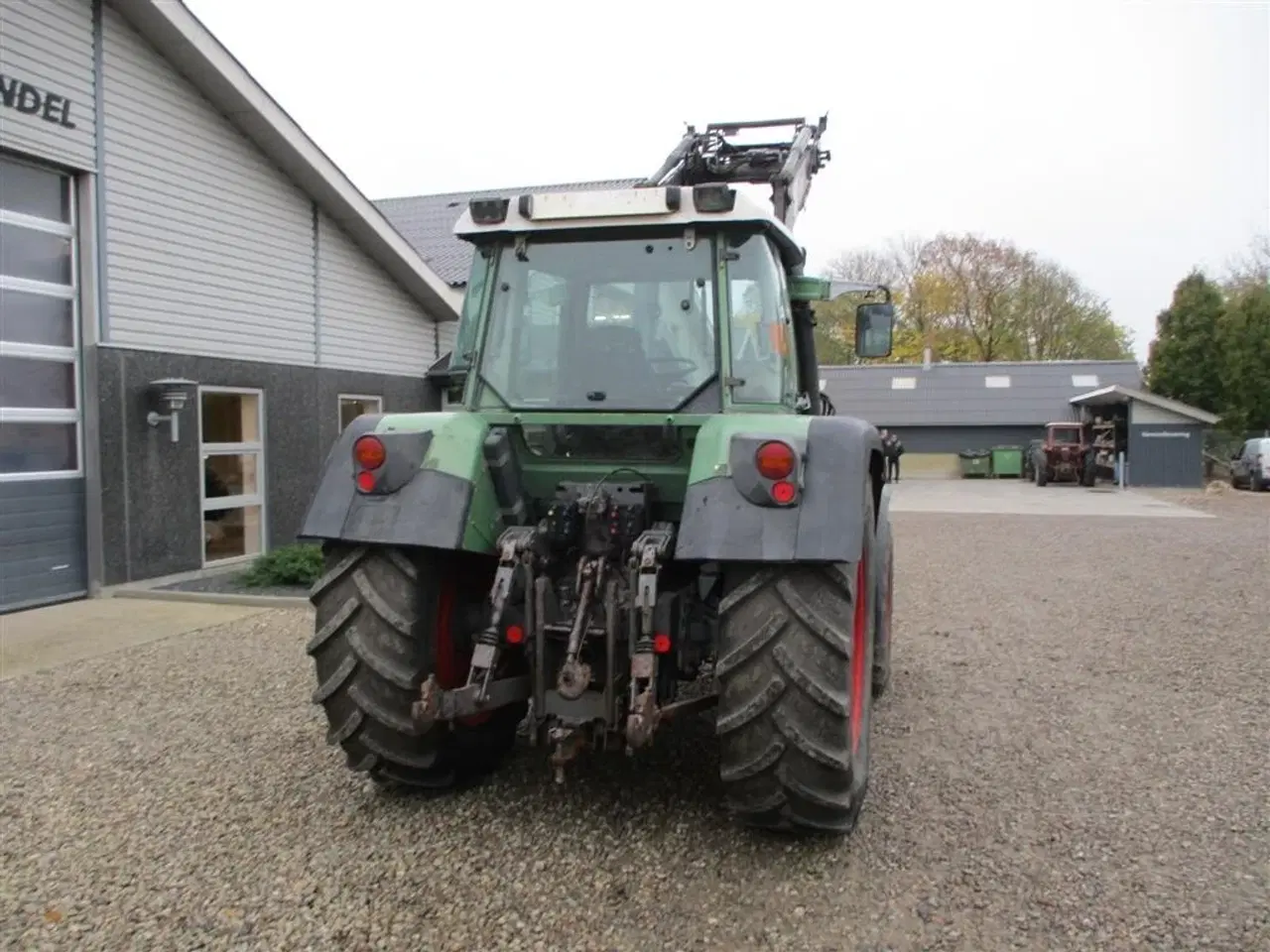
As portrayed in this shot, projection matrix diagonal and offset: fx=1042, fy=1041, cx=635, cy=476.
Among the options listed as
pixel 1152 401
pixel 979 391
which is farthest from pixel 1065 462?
pixel 979 391

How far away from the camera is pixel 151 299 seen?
9617 mm

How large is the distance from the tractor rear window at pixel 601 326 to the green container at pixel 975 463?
3111cm

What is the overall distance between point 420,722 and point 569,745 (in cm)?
51

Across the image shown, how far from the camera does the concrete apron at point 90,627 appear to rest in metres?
6.97

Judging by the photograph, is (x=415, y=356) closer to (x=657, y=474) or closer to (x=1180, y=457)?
(x=657, y=474)

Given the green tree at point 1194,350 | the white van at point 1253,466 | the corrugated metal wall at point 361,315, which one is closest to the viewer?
the corrugated metal wall at point 361,315

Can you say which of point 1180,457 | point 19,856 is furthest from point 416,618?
point 1180,457

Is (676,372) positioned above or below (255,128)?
below

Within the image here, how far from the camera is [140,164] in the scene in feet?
31.4

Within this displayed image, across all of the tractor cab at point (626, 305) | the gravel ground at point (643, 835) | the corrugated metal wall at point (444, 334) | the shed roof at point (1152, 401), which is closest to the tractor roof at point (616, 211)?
the tractor cab at point (626, 305)

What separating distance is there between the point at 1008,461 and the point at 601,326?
102ft

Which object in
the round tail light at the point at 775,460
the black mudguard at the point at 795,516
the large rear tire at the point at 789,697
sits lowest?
the large rear tire at the point at 789,697

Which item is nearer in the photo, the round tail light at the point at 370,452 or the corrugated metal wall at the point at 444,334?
the round tail light at the point at 370,452

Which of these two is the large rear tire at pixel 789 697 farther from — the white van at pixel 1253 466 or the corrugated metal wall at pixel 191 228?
the white van at pixel 1253 466
